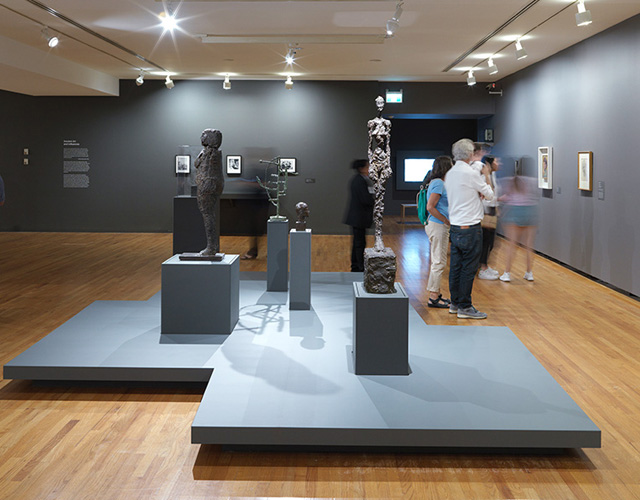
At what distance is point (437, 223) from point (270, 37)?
4167mm

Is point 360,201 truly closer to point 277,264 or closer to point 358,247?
point 358,247

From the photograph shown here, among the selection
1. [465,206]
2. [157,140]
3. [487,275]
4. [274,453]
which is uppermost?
[157,140]

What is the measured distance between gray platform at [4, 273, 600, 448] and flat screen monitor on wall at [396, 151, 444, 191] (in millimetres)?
13155

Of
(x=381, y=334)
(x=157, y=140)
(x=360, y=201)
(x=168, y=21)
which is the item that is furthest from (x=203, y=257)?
(x=157, y=140)

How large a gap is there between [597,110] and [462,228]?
13.0ft

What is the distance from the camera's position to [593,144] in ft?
29.0

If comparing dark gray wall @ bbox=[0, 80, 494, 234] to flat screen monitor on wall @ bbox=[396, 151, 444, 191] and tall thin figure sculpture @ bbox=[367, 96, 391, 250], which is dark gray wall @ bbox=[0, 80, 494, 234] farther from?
tall thin figure sculpture @ bbox=[367, 96, 391, 250]

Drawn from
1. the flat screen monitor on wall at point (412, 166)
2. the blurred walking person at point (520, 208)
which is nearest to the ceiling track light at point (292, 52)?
the blurred walking person at point (520, 208)

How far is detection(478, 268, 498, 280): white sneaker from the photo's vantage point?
8.74 m

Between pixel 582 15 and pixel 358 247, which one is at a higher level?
pixel 582 15

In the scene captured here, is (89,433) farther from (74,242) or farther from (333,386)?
(74,242)

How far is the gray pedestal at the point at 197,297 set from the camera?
5172mm

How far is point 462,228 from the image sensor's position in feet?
19.8

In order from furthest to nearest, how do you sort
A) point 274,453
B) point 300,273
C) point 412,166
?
point 412,166 → point 300,273 → point 274,453
